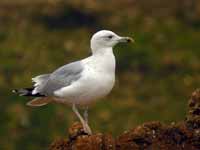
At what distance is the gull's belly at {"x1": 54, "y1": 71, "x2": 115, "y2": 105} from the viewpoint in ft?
37.4

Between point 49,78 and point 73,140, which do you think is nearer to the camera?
point 73,140

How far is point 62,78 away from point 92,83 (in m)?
0.59

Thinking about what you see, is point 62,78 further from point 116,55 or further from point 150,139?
point 116,55

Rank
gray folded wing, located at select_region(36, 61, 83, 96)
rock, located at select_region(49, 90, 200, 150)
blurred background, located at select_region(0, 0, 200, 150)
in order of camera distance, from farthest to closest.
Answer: blurred background, located at select_region(0, 0, 200, 150) → gray folded wing, located at select_region(36, 61, 83, 96) → rock, located at select_region(49, 90, 200, 150)

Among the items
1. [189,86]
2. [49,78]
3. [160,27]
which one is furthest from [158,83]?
[49,78]

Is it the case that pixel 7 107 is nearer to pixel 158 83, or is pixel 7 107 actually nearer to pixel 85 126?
pixel 158 83

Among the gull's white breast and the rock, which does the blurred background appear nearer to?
the gull's white breast

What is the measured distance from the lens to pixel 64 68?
11.9m

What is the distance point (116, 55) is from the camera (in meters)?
22.3

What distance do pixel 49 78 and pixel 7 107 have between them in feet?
26.0

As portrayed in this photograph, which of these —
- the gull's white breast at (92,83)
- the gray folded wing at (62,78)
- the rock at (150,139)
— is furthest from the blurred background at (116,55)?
the rock at (150,139)

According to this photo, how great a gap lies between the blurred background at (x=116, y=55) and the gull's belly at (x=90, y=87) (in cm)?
694

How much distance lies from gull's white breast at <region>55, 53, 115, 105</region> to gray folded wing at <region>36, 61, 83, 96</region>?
8 centimetres

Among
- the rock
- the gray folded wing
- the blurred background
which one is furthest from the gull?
the blurred background
